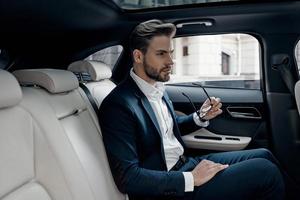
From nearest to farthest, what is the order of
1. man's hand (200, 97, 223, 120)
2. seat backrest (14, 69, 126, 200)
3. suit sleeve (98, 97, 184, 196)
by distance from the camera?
seat backrest (14, 69, 126, 200)
suit sleeve (98, 97, 184, 196)
man's hand (200, 97, 223, 120)

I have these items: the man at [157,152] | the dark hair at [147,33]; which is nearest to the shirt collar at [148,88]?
the man at [157,152]

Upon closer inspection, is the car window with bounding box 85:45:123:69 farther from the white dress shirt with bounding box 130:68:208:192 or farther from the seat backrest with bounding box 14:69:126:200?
the seat backrest with bounding box 14:69:126:200

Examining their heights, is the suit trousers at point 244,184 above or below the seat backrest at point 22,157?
below

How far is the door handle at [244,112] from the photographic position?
7.19 feet

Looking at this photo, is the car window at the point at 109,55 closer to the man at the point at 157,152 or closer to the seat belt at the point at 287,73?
the man at the point at 157,152

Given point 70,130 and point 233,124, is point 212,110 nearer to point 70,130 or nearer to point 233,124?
point 233,124

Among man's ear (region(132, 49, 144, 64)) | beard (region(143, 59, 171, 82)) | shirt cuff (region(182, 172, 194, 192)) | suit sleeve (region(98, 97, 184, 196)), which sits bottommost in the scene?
shirt cuff (region(182, 172, 194, 192))

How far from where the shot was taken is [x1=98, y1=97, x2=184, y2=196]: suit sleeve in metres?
1.38

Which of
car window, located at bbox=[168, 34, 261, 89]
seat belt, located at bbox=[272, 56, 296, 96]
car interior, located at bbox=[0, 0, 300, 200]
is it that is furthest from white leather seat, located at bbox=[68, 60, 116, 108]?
seat belt, located at bbox=[272, 56, 296, 96]

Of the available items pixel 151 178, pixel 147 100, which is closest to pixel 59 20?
pixel 147 100

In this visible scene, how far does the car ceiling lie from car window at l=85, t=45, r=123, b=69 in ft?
0.14

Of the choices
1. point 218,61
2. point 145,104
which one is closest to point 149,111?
point 145,104

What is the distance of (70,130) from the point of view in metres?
1.34

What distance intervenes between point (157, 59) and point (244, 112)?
0.80m
